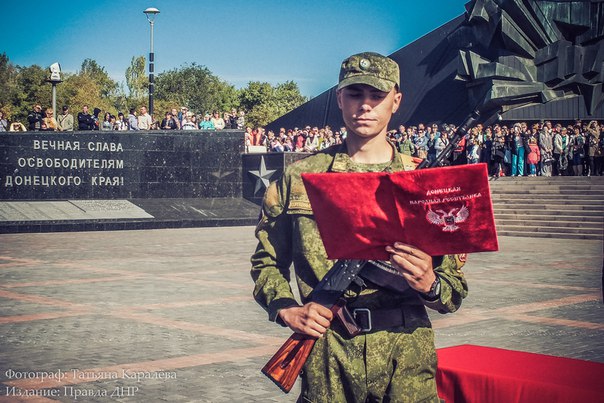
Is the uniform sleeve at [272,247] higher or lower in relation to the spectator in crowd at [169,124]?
lower

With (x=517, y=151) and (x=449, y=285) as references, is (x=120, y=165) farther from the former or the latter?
(x=449, y=285)

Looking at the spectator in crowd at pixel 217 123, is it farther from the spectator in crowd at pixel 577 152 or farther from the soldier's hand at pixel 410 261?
the soldier's hand at pixel 410 261

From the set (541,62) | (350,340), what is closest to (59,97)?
(541,62)

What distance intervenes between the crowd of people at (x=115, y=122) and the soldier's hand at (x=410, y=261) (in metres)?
22.9

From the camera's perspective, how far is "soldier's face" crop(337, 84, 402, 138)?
2.96 meters

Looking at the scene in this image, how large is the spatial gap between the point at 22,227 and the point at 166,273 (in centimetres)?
998

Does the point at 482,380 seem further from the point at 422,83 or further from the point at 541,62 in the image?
the point at 422,83

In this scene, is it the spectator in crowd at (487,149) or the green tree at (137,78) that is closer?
the spectator in crowd at (487,149)

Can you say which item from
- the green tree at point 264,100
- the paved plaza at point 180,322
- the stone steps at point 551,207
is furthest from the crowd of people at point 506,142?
the green tree at point 264,100

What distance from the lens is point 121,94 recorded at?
96.5 meters

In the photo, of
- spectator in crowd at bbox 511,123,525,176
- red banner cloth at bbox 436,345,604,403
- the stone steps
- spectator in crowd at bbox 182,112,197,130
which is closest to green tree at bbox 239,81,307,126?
spectator in crowd at bbox 182,112,197,130

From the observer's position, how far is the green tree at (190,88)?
80.6m

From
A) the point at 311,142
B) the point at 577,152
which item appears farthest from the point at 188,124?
the point at 577,152

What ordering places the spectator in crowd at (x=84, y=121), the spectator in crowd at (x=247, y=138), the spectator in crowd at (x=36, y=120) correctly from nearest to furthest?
the spectator in crowd at (x=36, y=120) → the spectator in crowd at (x=84, y=121) → the spectator in crowd at (x=247, y=138)
